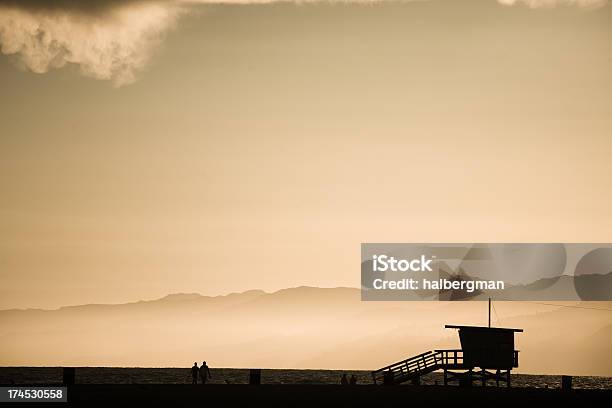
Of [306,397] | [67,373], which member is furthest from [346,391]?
[67,373]

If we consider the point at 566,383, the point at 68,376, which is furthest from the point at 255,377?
the point at 566,383

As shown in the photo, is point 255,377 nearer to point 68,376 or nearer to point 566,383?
point 68,376

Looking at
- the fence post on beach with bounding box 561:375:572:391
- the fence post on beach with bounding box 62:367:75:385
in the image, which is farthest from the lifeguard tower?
the fence post on beach with bounding box 62:367:75:385

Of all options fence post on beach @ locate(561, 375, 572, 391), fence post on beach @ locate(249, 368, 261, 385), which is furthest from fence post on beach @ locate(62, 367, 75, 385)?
fence post on beach @ locate(561, 375, 572, 391)

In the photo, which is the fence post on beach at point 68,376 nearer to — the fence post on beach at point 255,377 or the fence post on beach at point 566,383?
the fence post on beach at point 255,377

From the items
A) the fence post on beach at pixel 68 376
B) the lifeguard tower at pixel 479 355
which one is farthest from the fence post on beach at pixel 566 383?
the fence post on beach at pixel 68 376

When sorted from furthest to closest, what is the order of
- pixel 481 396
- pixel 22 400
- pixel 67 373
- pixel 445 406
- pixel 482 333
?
pixel 482 333, pixel 67 373, pixel 481 396, pixel 445 406, pixel 22 400

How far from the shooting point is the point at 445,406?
35.1 metres

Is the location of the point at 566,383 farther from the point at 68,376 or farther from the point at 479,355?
the point at 68,376

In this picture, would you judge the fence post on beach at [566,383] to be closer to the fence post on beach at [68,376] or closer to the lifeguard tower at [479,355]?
the lifeguard tower at [479,355]

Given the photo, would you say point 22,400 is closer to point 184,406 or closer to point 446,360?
point 184,406

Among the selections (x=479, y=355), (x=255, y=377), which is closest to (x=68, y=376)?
(x=255, y=377)

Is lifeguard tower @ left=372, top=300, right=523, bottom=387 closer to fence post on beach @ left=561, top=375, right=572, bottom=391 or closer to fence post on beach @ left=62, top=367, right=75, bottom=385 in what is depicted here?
fence post on beach @ left=561, top=375, right=572, bottom=391

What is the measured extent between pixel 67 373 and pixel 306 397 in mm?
12251
